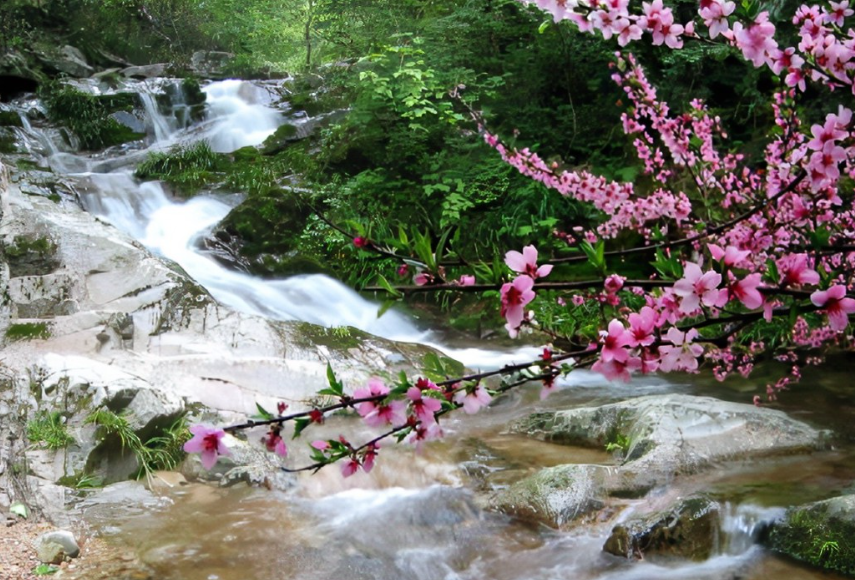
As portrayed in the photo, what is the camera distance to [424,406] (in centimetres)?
136

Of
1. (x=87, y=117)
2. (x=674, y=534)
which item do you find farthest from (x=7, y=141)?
(x=674, y=534)

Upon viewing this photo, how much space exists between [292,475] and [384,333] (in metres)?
3.98

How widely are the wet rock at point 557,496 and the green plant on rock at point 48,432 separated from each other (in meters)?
2.61

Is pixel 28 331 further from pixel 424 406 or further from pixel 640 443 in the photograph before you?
pixel 424 406

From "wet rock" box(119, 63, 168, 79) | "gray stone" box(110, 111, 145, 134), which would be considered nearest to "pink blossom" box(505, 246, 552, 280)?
"gray stone" box(110, 111, 145, 134)

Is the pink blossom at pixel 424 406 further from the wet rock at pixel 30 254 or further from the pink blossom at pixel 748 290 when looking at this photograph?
the wet rock at pixel 30 254

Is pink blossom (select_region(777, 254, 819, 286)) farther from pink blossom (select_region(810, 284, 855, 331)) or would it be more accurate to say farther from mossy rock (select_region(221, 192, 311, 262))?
mossy rock (select_region(221, 192, 311, 262))

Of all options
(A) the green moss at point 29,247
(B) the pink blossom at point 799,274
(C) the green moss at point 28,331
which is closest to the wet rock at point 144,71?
(A) the green moss at point 29,247

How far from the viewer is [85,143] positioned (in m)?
11.4

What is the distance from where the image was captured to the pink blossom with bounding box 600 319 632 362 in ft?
4.23

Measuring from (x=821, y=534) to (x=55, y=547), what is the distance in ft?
11.5

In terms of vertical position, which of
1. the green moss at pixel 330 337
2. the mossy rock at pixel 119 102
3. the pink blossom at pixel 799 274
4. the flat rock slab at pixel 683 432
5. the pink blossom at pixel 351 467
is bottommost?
the flat rock slab at pixel 683 432

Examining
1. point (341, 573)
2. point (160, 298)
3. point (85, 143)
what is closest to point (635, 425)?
point (341, 573)

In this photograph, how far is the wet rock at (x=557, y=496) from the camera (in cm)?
368
